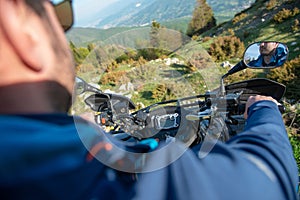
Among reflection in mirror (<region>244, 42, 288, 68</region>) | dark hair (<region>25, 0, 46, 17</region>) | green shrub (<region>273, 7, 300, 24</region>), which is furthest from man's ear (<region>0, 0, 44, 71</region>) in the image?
green shrub (<region>273, 7, 300, 24</region>)

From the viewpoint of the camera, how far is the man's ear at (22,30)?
61 centimetres

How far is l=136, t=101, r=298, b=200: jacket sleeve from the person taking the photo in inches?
27.8

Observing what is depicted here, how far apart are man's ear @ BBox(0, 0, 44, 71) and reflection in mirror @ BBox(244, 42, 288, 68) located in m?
1.34

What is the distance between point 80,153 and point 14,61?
0.78ft

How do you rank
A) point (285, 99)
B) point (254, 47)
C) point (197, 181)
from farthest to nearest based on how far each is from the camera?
point (285, 99) → point (254, 47) → point (197, 181)

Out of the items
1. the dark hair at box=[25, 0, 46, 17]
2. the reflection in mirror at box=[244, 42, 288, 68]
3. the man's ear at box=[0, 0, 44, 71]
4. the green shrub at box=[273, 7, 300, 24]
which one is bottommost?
the reflection in mirror at box=[244, 42, 288, 68]

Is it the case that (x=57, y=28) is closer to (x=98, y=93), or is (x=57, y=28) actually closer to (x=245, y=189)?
(x=245, y=189)

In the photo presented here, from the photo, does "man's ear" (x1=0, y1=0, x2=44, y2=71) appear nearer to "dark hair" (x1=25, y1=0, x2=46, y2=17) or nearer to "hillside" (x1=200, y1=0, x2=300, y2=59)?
"dark hair" (x1=25, y1=0, x2=46, y2=17)

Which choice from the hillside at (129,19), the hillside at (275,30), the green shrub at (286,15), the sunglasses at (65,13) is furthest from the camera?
the green shrub at (286,15)

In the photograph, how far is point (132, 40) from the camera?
147 cm

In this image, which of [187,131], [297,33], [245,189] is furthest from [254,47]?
[297,33]

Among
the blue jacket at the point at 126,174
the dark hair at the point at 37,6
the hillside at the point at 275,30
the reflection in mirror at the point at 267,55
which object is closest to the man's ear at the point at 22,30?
the dark hair at the point at 37,6

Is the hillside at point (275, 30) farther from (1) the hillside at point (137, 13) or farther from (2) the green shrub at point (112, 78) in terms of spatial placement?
(2) the green shrub at point (112, 78)

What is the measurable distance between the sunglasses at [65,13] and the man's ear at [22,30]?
16 cm
